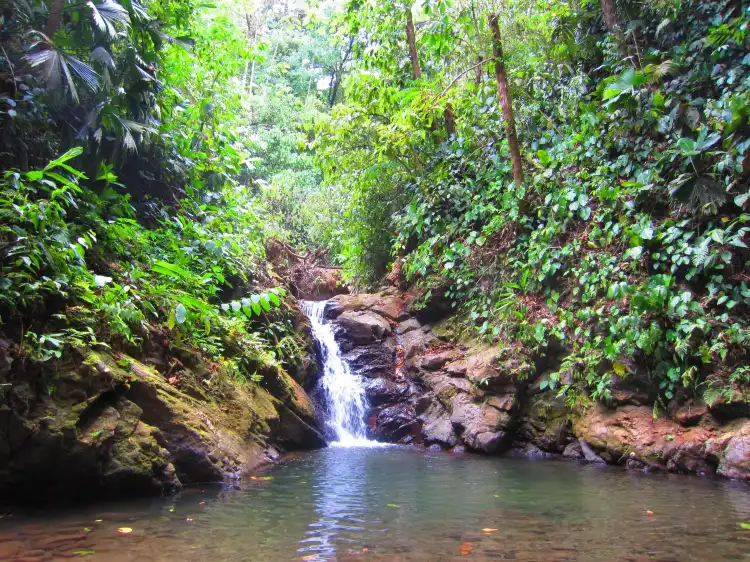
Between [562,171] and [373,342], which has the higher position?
[562,171]

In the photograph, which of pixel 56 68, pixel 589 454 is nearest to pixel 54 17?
pixel 56 68

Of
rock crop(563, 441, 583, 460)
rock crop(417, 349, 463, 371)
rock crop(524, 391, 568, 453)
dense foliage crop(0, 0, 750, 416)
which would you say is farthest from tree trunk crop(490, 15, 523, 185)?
rock crop(563, 441, 583, 460)

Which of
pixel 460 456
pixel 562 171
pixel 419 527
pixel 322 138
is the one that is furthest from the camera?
pixel 322 138

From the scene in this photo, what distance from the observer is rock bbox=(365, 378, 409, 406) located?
10.3 m

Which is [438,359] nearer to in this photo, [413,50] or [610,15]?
[610,15]

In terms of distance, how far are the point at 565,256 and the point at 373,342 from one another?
184 inches

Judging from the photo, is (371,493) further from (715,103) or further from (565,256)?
(715,103)

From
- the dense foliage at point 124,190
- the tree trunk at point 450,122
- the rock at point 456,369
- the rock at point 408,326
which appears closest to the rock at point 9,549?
the dense foliage at point 124,190

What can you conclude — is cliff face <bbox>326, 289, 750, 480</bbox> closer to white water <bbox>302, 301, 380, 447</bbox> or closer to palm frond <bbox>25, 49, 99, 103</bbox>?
white water <bbox>302, 301, 380, 447</bbox>

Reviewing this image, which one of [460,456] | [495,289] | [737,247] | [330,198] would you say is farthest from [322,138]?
[737,247]

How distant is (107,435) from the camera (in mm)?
4312

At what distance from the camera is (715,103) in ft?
21.1

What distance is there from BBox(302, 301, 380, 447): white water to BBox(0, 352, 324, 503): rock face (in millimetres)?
3817

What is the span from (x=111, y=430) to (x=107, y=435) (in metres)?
0.06
